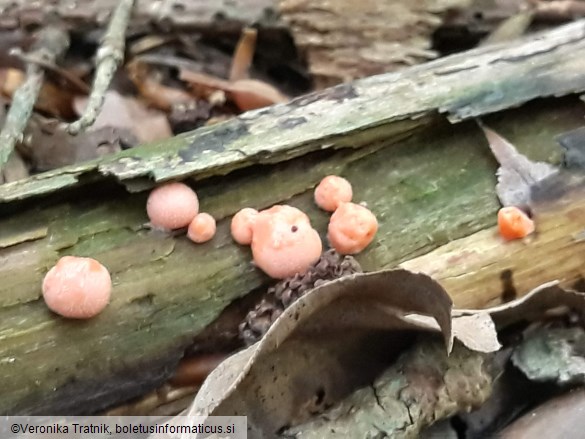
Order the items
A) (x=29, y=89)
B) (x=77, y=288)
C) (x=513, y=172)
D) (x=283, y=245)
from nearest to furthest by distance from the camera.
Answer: (x=77, y=288) → (x=283, y=245) → (x=513, y=172) → (x=29, y=89)

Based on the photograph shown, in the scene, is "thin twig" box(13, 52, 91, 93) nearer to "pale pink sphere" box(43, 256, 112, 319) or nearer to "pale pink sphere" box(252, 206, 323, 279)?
"pale pink sphere" box(43, 256, 112, 319)

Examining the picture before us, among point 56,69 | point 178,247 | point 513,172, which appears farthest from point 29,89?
point 513,172

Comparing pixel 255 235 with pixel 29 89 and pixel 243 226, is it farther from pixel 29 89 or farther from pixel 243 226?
pixel 29 89

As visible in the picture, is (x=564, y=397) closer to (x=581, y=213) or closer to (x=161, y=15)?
(x=581, y=213)

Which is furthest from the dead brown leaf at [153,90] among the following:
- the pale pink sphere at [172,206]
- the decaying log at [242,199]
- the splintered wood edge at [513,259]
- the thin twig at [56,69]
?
the splintered wood edge at [513,259]

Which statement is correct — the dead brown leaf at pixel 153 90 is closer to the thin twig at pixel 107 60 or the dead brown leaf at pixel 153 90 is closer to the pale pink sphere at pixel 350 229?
the thin twig at pixel 107 60

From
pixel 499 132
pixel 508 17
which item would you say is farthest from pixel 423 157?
pixel 508 17

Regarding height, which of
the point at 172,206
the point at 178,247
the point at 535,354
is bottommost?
the point at 535,354

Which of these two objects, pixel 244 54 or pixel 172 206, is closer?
pixel 172 206
